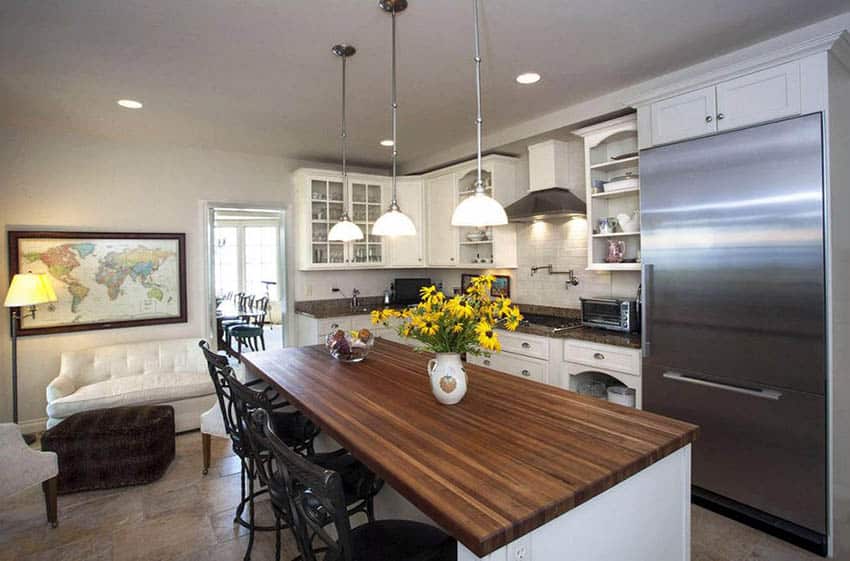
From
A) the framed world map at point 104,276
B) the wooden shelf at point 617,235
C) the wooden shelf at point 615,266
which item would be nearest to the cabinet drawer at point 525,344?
the wooden shelf at point 615,266

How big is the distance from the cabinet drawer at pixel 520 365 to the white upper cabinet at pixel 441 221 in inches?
53.3

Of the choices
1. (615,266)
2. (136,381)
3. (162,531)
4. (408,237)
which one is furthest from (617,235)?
(136,381)

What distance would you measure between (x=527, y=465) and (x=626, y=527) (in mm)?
363

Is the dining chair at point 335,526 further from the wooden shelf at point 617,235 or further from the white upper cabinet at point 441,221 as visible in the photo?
the white upper cabinet at point 441,221

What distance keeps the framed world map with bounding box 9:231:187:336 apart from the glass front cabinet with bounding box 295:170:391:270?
1260 millimetres

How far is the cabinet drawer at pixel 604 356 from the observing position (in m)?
3.05

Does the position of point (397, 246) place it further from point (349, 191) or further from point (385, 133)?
point (385, 133)

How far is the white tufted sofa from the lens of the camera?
11.8 ft

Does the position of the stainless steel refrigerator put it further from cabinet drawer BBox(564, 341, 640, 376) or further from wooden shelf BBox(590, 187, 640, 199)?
wooden shelf BBox(590, 187, 640, 199)

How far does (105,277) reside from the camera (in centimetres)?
438

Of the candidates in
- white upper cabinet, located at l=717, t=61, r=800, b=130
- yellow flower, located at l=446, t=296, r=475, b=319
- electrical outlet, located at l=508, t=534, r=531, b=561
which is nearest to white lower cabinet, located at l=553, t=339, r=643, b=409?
white upper cabinet, located at l=717, t=61, r=800, b=130

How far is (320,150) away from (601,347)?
3.46 metres

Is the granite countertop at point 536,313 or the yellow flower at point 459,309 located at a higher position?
the yellow flower at point 459,309

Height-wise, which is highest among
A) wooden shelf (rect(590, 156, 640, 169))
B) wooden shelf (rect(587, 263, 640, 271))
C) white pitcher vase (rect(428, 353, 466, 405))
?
wooden shelf (rect(590, 156, 640, 169))
